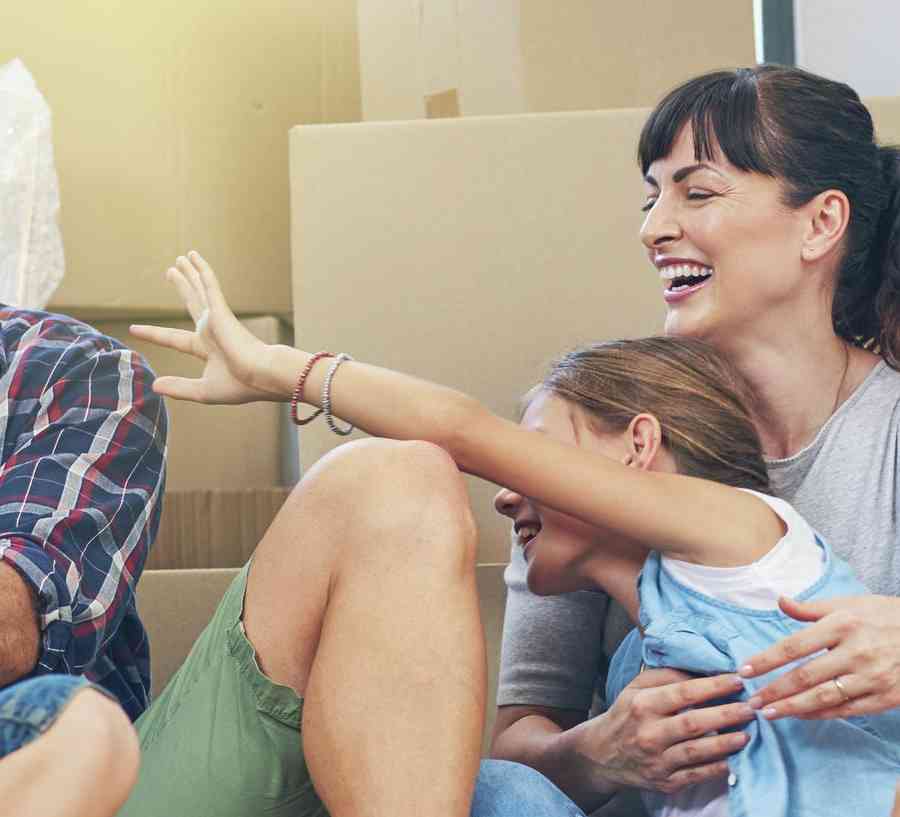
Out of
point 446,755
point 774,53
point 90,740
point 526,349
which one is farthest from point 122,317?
point 90,740

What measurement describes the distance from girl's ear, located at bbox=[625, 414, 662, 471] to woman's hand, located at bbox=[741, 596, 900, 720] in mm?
203

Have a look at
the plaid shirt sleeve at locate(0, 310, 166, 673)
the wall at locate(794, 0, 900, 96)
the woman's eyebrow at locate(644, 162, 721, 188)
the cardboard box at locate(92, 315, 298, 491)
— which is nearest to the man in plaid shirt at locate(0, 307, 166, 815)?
the plaid shirt sleeve at locate(0, 310, 166, 673)

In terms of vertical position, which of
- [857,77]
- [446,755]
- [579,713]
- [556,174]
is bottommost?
[579,713]

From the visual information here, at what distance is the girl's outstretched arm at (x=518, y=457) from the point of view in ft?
3.01

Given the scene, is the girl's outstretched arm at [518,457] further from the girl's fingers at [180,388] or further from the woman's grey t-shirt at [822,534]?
the woman's grey t-shirt at [822,534]

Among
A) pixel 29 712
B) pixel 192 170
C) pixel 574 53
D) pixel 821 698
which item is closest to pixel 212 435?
pixel 192 170

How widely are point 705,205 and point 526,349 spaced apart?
27 cm

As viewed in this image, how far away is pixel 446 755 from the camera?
2.46 ft

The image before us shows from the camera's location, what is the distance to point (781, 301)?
116cm

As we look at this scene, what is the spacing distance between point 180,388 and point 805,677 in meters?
0.47

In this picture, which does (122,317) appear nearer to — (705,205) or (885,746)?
(705,205)

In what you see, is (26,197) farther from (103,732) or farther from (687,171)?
(103,732)

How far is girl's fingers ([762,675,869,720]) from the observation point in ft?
2.70

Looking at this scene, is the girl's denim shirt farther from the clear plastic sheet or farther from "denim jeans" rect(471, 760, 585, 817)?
the clear plastic sheet
